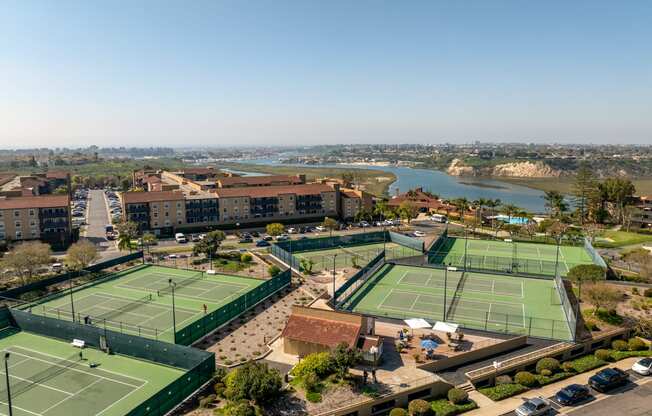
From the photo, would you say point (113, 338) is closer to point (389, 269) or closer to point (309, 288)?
point (309, 288)

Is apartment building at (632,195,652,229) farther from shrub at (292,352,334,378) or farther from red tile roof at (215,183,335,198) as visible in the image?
shrub at (292,352,334,378)

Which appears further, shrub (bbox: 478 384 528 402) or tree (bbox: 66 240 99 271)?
tree (bbox: 66 240 99 271)

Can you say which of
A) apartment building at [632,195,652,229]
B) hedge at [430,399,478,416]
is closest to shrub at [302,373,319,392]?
hedge at [430,399,478,416]

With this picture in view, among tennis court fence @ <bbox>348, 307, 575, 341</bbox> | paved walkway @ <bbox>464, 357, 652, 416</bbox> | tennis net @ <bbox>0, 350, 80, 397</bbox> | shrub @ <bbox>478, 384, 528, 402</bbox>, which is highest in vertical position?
tennis court fence @ <bbox>348, 307, 575, 341</bbox>

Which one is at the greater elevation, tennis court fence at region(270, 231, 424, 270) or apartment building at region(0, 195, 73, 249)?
apartment building at region(0, 195, 73, 249)

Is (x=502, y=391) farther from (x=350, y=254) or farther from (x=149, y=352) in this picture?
(x=350, y=254)

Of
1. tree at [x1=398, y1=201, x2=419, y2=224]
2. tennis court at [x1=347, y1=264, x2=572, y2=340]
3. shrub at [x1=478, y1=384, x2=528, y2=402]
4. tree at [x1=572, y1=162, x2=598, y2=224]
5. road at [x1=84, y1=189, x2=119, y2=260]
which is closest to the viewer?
shrub at [x1=478, y1=384, x2=528, y2=402]

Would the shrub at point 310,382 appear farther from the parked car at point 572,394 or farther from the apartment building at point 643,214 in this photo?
the apartment building at point 643,214
